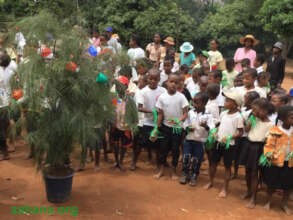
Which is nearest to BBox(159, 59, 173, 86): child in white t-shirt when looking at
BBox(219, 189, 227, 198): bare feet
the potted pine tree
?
BBox(219, 189, 227, 198): bare feet

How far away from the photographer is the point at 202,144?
Answer: 5273 mm

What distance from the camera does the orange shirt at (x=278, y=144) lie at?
14.4 ft

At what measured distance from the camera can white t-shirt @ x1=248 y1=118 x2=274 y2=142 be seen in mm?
4551

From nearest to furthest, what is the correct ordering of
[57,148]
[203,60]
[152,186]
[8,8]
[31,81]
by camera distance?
[31,81] < [57,148] < [152,186] < [203,60] < [8,8]

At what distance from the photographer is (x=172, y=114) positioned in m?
5.27

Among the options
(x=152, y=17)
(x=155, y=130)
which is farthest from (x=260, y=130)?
(x=152, y=17)

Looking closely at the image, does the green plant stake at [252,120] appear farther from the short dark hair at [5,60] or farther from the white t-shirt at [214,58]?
the white t-shirt at [214,58]

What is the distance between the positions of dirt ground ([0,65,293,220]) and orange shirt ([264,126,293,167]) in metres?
0.87

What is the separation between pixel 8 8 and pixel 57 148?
1023 cm

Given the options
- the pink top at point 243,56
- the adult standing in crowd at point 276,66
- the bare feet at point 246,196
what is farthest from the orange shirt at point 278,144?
the pink top at point 243,56

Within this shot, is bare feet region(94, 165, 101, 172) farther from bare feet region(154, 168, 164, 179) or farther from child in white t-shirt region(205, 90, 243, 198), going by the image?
child in white t-shirt region(205, 90, 243, 198)

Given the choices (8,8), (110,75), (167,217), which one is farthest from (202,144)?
(8,8)

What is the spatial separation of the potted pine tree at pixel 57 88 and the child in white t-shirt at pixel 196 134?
167 cm

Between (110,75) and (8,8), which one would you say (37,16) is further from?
(8,8)
